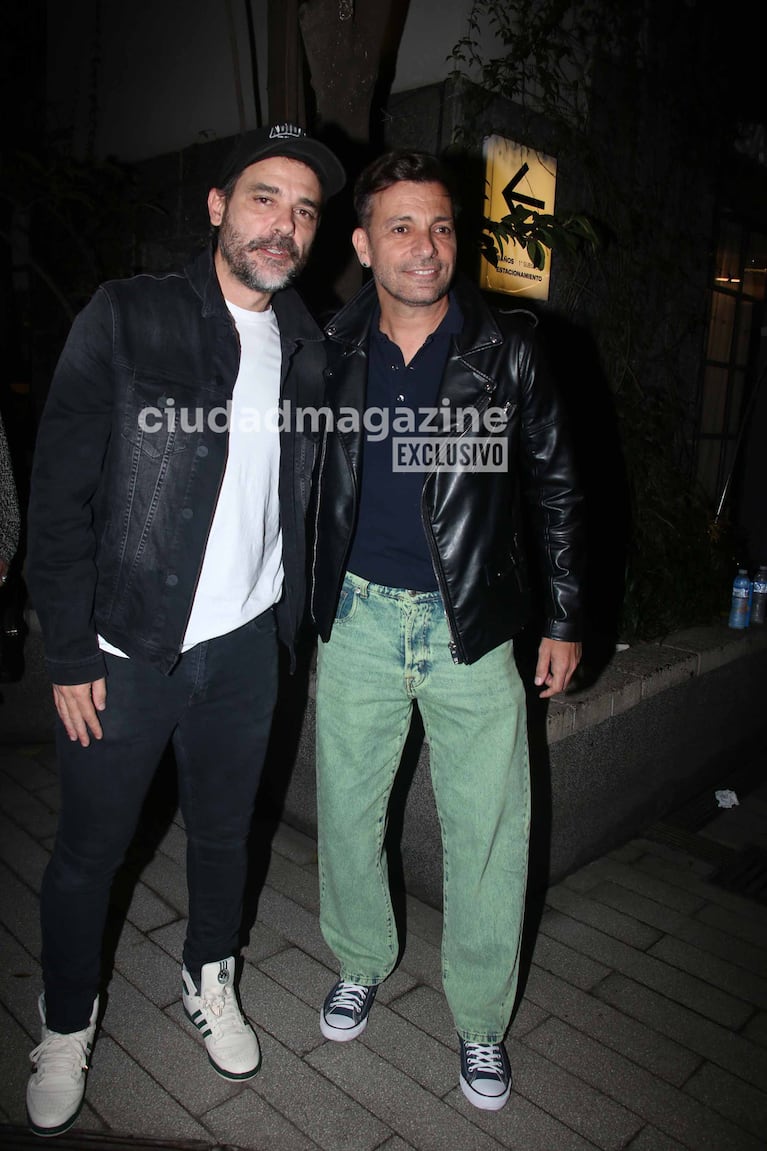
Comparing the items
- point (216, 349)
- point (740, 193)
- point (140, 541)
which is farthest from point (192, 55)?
point (140, 541)

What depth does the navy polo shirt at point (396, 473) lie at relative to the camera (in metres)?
2.15

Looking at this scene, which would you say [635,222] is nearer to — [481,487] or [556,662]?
[481,487]

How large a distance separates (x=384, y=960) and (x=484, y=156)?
12.0 ft

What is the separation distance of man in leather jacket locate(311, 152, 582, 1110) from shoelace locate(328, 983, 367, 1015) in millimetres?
332

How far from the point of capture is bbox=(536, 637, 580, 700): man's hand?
224cm

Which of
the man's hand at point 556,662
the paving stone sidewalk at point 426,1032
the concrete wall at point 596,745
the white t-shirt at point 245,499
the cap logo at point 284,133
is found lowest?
the paving stone sidewalk at point 426,1032

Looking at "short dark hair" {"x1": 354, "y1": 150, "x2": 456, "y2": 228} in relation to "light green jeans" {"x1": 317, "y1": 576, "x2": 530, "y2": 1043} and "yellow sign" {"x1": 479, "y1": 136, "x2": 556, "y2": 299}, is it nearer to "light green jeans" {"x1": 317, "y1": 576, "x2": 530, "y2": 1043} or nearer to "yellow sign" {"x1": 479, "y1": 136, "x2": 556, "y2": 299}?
"light green jeans" {"x1": 317, "y1": 576, "x2": 530, "y2": 1043}

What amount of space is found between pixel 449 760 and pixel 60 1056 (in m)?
1.25

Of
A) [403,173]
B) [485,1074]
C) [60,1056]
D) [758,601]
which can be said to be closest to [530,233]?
[403,173]

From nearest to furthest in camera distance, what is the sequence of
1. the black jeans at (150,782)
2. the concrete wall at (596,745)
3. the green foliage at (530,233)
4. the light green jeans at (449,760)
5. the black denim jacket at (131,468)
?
the black denim jacket at (131,468), the black jeans at (150,782), the light green jeans at (449,760), the concrete wall at (596,745), the green foliage at (530,233)

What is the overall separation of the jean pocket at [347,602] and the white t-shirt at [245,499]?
21 cm

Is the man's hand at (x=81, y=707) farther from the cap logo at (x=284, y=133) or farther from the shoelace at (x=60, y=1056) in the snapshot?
the cap logo at (x=284, y=133)

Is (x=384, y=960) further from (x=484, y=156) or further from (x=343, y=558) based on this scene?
(x=484, y=156)

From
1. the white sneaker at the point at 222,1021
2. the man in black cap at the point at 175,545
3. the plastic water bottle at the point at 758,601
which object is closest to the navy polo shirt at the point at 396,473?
the man in black cap at the point at 175,545
